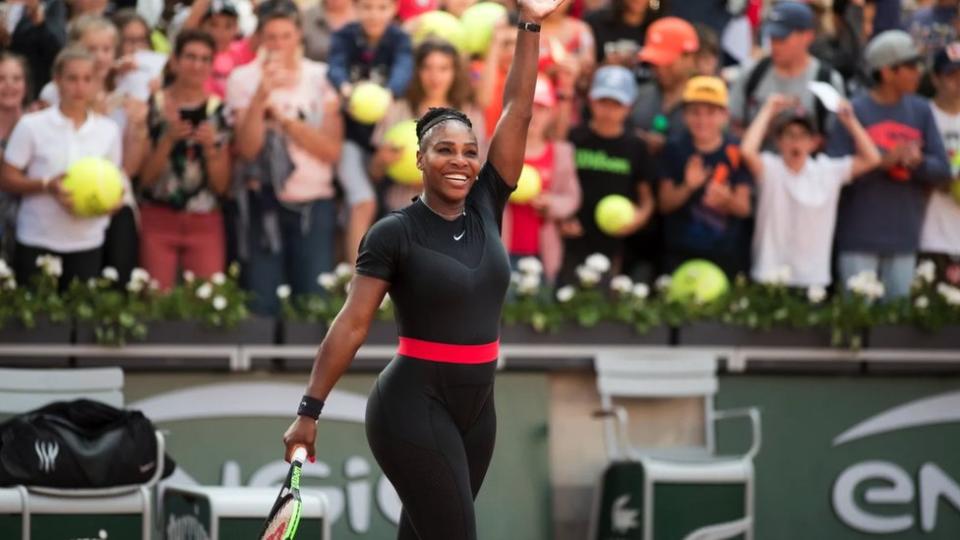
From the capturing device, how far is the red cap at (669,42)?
492 inches

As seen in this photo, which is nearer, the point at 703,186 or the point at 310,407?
the point at 310,407

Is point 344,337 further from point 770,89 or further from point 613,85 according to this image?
point 770,89

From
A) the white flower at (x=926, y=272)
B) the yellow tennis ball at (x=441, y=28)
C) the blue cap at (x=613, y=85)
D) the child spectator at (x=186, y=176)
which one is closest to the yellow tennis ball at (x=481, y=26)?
the yellow tennis ball at (x=441, y=28)

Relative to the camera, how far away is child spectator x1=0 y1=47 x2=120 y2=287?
11.0m

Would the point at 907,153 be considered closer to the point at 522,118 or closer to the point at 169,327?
the point at 169,327

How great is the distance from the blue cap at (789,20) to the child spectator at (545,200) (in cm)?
157

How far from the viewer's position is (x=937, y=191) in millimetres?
12484

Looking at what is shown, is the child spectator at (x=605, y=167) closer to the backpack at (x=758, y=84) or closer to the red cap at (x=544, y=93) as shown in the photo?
the red cap at (x=544, y=93)

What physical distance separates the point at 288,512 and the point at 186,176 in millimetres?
5668

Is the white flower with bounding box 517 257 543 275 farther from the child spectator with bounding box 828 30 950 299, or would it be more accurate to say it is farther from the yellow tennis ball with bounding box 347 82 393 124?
the child spectator with bounding box 828 30 950 299

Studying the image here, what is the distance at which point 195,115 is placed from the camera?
11.4 m

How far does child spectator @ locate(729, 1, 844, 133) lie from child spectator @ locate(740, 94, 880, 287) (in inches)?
13.8

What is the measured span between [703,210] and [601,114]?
871 mm

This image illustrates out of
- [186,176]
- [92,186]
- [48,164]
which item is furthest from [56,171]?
[186,176]
